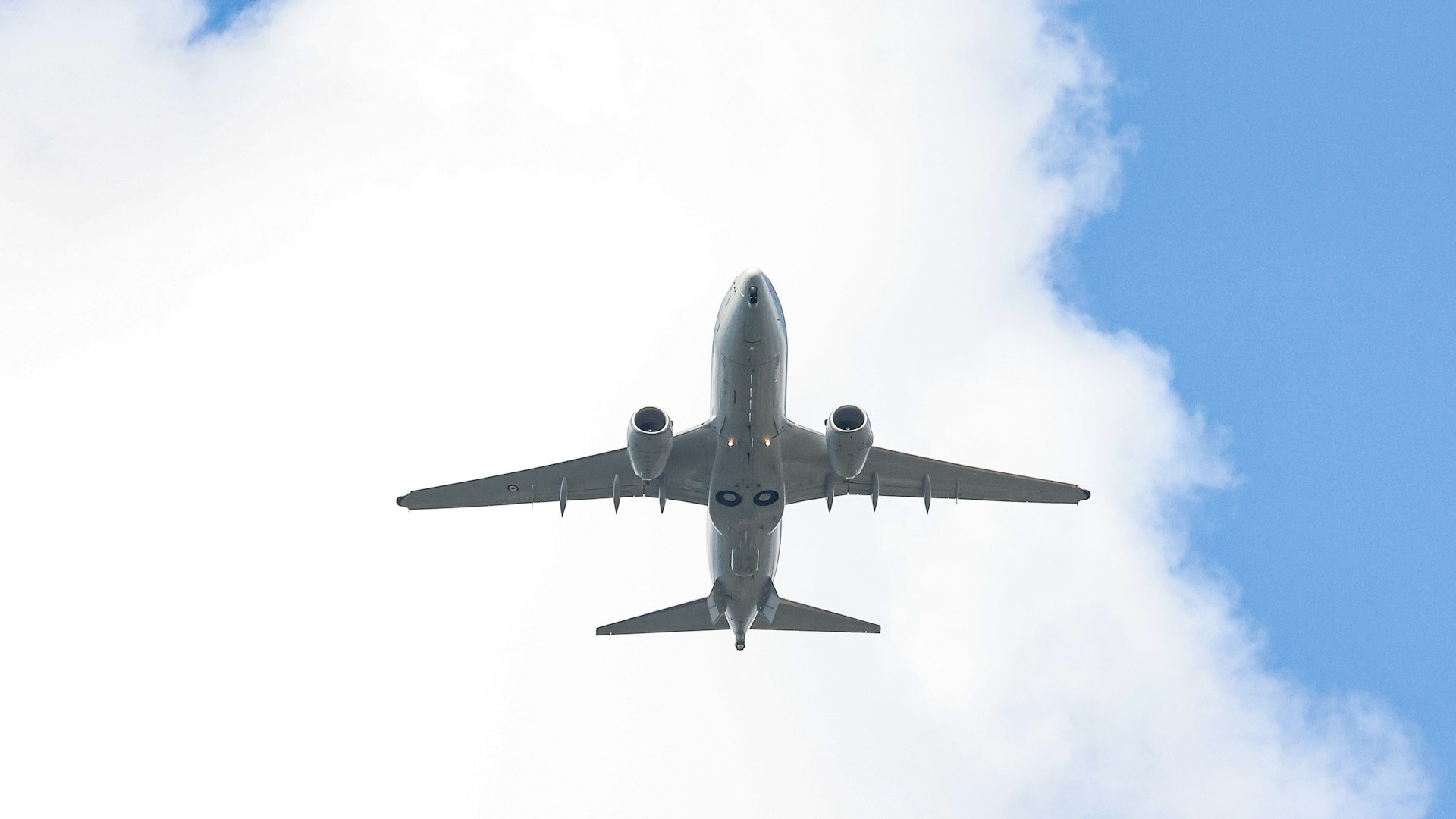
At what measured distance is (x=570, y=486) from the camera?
39.1 metres

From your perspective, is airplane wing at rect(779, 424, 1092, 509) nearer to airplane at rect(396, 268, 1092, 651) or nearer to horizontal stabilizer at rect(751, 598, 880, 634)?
airplane at rect(396, 268, 1092, 651)

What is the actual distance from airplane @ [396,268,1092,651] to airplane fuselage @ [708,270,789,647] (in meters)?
0.03

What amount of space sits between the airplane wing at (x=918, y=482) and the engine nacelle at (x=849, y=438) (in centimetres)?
348

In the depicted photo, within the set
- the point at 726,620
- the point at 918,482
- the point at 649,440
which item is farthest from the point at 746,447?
the point at 726,620

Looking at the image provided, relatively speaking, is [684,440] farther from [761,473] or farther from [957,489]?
[957,489]

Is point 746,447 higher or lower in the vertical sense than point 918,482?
lower

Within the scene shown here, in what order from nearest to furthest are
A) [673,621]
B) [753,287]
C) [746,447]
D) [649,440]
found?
[753,287] < [649,440] < [746,447] < [673,621]

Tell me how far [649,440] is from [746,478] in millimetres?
2743

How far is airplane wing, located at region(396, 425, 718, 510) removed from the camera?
38000mm

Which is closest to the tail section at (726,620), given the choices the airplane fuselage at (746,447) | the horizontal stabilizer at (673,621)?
the horizontal stabilizer at (673,621)

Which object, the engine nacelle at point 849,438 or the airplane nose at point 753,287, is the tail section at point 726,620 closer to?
the engine nacelle at point 849,438

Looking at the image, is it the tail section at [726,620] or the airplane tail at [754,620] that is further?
the airplane tail at [754,620]

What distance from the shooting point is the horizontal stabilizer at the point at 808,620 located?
40719 mm

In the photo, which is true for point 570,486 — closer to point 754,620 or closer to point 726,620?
point 726,620
